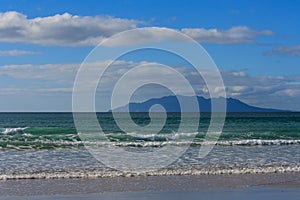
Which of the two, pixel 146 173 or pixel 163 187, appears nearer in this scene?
pixel 163 187

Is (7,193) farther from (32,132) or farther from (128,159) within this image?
(32,132)

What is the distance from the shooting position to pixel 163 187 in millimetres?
15492

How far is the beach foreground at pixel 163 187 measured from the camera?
13992mm

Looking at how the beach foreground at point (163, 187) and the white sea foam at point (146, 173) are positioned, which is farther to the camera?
the white sea foam at point (146, 173)

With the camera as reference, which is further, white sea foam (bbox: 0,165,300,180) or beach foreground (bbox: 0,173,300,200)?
white sea foam (bbox: 0,165,300,180)

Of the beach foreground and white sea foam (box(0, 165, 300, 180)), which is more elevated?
white sea foam (box(0, 165, 300, 180))

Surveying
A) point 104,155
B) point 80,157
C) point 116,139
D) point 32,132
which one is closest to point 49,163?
point 80,157

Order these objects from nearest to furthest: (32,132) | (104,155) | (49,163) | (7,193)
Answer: (7,193)
(49,163)
(104,155)
(32,132)

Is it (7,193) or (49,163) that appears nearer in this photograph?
(7,193)

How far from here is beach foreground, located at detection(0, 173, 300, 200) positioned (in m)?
14.0

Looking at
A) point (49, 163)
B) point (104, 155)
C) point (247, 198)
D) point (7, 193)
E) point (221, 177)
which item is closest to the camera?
point (247, 198)

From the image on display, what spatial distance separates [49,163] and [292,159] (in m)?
10.1

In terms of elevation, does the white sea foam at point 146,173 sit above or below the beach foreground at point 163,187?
above

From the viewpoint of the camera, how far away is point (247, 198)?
13469mm
